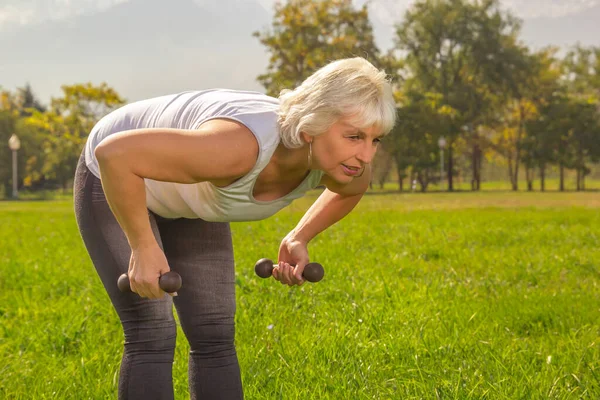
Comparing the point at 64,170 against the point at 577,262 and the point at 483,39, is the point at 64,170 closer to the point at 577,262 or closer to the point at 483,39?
the point at 483,39

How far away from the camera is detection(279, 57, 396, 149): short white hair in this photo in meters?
2.52

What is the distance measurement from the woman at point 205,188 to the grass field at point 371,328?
754 mm

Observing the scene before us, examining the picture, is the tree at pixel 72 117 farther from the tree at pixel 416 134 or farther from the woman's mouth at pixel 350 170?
the woman's mouth at pixel 350 170

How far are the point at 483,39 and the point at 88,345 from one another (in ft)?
190

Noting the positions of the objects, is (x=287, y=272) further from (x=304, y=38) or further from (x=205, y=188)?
(x=304, y=38)

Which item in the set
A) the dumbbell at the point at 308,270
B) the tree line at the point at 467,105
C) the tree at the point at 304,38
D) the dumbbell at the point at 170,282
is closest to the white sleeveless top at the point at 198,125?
the dumbbell at the point at 308,270

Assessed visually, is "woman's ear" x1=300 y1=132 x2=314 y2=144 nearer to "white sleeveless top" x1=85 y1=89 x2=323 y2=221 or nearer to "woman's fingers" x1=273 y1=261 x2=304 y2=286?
"white sleeveless top" x1=85 y1=89 x2=323 y2=221

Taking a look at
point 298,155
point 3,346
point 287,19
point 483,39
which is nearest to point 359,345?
point 298,155

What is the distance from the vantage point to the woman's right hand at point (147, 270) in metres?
2.52

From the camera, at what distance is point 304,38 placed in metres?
47.1

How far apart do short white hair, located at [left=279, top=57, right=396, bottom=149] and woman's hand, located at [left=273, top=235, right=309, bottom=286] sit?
74 centimetres

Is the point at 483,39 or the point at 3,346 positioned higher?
the point at 483,39

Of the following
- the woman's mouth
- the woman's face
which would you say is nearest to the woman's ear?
the woman's face

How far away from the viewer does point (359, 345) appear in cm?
425
